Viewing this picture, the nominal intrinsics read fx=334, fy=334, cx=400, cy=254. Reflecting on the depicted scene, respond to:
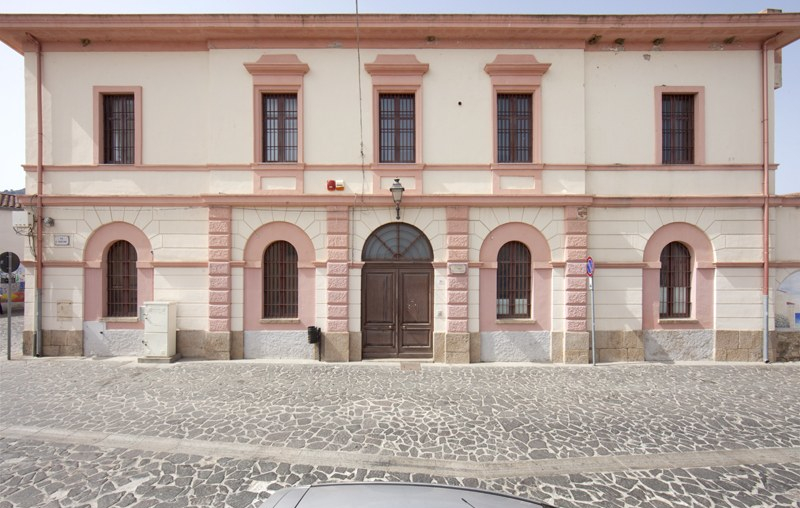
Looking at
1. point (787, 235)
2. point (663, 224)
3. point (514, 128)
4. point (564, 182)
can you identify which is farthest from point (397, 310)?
point (787, 235)

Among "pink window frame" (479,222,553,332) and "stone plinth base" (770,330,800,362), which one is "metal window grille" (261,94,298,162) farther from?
"stone plinth base" (770,330,800,362)

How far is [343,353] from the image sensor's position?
8.45 m

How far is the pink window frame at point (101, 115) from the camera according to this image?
8.66m

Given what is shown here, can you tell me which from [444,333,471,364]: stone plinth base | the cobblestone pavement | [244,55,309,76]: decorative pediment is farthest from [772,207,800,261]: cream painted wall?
[244,55,309,76]: decorative pediment

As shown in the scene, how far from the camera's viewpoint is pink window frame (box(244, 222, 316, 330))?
863 cm

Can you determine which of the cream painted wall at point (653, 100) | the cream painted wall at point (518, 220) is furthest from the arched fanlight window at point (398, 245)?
the cream painted wall at point (653, 100)

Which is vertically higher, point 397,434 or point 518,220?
point 518,220

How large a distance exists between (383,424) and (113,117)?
1043 cm

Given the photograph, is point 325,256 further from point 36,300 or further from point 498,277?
point 36,300

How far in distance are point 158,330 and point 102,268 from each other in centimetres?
245

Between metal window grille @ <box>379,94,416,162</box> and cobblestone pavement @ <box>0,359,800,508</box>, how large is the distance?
5.47 meters

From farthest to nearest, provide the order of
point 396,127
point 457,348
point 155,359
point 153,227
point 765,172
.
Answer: point 396,127, point 153,227, point 765,172, point 457,348, point 155,359

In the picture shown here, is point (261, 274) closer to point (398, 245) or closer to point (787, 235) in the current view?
point (398, 245)

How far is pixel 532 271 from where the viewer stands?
8648mm
